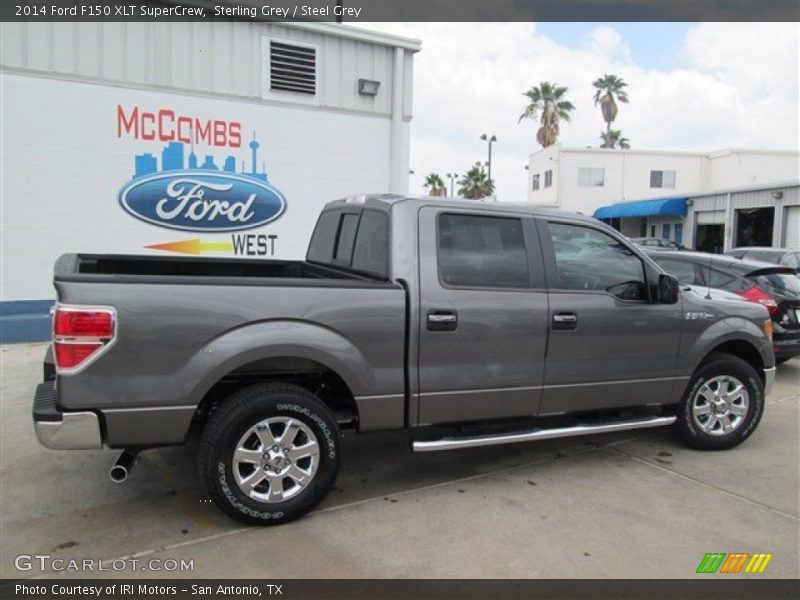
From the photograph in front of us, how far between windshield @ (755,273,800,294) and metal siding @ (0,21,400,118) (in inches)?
253

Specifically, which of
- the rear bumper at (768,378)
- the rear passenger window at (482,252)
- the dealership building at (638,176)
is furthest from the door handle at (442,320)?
the dealership building at (638,176)

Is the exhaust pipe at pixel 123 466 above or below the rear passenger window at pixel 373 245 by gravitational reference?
below

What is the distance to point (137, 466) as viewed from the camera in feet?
15.0

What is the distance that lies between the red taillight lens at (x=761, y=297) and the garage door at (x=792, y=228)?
58.6ft

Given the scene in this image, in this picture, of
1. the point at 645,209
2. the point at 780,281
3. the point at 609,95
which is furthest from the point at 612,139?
the point at 780,281

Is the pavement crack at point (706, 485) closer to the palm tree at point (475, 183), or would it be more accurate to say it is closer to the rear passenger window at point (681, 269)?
the rear passenger window at point (681, 269)

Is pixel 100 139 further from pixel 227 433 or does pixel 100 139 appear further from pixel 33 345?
pixel 227 433

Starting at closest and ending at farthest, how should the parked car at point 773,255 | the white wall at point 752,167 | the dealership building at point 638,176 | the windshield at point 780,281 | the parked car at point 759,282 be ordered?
1. the parked car at point 759,282
2. the windshield at point 780,281
3. the parked car at point 773,255
4. the dealership building at point 638,176
5. the white wall at point 752,167

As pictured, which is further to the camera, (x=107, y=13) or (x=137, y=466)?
(x=107, y=13)

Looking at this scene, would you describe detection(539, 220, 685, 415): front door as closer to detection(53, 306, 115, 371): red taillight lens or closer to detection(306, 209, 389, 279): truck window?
detection(306, 209, 389, 279): truck window

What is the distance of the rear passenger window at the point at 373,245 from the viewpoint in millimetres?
4102

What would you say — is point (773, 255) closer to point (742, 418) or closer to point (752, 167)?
point (742, 418)
